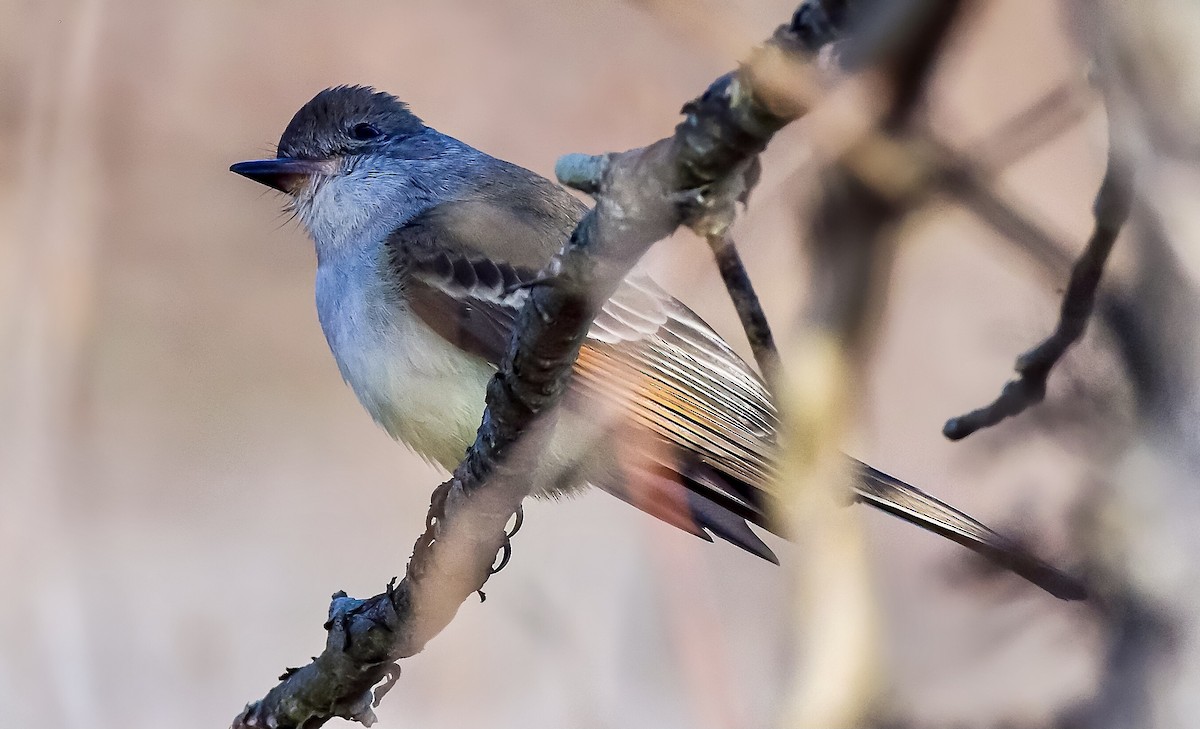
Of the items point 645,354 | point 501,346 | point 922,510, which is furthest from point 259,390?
point 922,510

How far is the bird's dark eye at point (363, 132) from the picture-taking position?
3.82m

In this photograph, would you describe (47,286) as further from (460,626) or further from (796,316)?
(796,316)

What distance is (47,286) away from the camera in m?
5.00

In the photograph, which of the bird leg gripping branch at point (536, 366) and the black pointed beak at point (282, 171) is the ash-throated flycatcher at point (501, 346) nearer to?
the black pointed beak at point (282, 171)

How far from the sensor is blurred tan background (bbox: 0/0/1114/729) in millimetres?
4133

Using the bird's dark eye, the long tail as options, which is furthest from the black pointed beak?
the long tail

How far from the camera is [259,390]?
5.72 m

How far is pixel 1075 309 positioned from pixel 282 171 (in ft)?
8.82

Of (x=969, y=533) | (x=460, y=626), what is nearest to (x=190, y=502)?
(x=460, y=626)

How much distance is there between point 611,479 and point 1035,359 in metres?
1.30

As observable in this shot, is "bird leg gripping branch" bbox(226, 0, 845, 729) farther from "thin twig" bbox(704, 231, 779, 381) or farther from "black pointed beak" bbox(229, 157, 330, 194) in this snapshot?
"black pointed beak" bbox(229, 157, 330, 194)

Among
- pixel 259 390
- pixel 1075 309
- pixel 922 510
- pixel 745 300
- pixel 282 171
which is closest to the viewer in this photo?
pixel 745 300

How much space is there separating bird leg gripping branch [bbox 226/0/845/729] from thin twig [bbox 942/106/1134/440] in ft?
1.25

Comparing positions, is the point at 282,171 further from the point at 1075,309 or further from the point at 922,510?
the point at 1075,309
